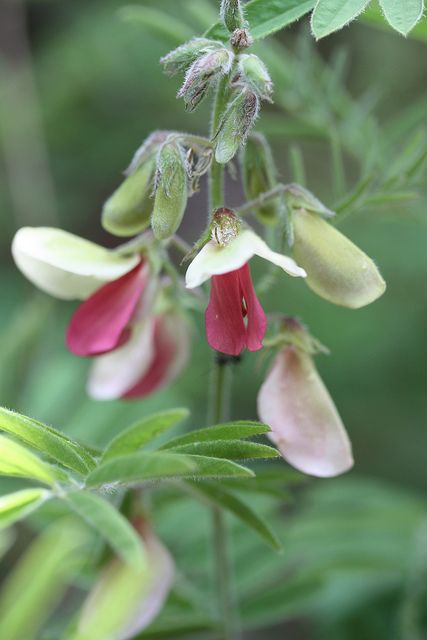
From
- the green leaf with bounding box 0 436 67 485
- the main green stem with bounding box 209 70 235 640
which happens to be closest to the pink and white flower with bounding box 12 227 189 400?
the main green stem with bounding box 209 70 235 640

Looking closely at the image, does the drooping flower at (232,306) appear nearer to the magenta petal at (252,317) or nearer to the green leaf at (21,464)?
the magenta petal at (252,317)

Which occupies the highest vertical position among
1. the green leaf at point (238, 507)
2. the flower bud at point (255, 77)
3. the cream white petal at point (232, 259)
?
the flower bud at point (255, 77)

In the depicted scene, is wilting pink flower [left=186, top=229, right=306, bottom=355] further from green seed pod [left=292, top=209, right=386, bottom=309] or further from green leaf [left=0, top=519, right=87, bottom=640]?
green leaf [left=0, top=519, right=87, bottom=640]

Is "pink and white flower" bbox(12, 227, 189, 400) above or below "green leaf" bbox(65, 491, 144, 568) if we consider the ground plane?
above

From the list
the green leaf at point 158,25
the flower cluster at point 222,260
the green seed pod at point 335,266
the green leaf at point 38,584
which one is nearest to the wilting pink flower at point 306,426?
the flower cluster at point 222,260

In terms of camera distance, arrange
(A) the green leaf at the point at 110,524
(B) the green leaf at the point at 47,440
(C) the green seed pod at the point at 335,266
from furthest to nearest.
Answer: (C) the green seed pod at the point at 335,266 < (B) the green leaf at the point at 47,440 < (A) the green leaf at the point at 110,524

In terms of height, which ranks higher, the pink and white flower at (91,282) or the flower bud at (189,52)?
the flower bud at (189,52)

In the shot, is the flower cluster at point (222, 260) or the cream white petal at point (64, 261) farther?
the cream white petal at point (64, 261)

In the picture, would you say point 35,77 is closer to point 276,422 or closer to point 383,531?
point 383,531
